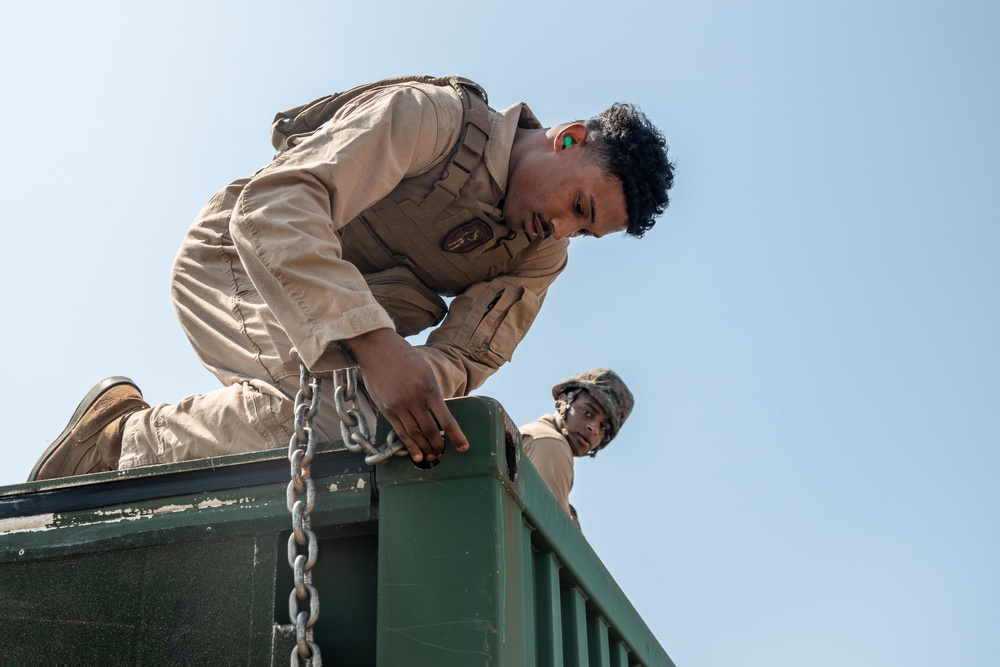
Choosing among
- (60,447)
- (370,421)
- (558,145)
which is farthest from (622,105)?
(60,447)

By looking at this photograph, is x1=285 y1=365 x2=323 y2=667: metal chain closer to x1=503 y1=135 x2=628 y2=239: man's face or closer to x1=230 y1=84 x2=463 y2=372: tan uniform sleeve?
x1=230 y1=84 x2=463 y2=372: tan uniform sleeve

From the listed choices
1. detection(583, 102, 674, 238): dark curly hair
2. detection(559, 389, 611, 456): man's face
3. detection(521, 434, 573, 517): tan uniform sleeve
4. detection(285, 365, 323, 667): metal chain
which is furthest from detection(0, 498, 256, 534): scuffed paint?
detection(559, 389, 611, 456): man's face

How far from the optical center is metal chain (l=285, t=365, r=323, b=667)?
1752 mm

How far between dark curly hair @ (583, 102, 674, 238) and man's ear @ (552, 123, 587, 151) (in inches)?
1.4

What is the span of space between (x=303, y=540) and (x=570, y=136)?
170 cm

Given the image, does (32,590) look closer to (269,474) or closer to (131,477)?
(131,477)

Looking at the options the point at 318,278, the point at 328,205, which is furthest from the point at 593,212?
the point at 318,278

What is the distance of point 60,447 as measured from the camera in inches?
115

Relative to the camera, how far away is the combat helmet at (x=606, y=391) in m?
5.73

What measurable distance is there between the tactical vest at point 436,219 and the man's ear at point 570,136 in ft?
0.83

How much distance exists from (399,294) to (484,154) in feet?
1.58

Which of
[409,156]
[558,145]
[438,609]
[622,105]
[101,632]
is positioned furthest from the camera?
[622,105]

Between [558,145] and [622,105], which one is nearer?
[558,145]

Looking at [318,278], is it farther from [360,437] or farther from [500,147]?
[500,147]
